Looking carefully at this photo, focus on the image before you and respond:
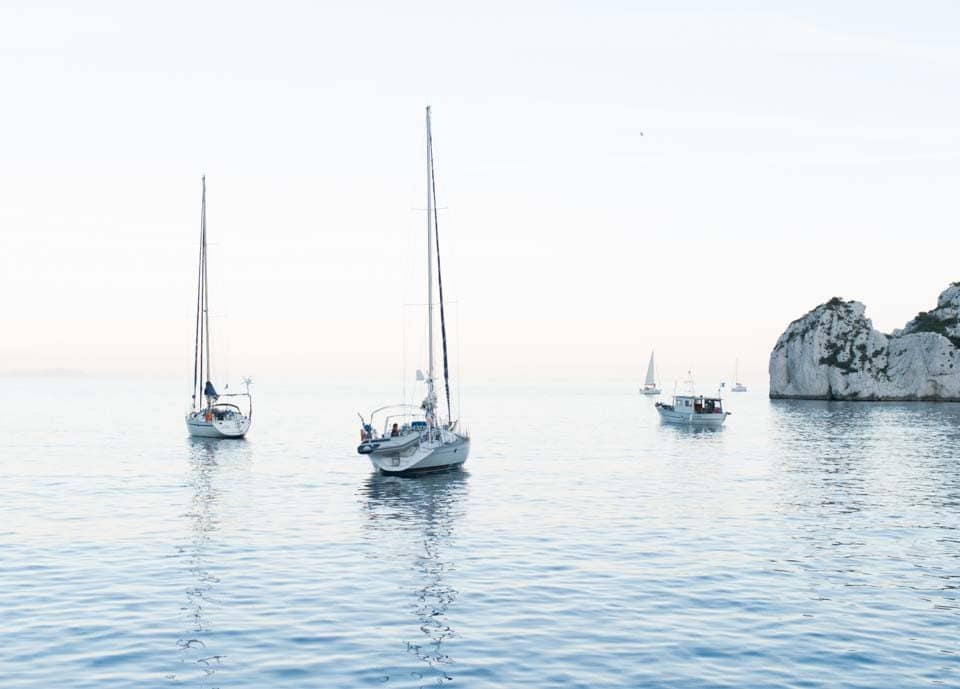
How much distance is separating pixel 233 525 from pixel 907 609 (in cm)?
2553

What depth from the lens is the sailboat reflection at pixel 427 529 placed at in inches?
836

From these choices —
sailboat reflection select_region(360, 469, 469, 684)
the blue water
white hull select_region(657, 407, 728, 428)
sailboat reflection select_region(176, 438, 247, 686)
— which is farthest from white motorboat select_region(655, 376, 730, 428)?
sailboat reflection select_region(176, 438, 247, 686)

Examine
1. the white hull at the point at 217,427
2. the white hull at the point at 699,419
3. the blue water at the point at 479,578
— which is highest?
the white hull at the point at 217,427

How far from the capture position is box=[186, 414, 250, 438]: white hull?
84875 mm

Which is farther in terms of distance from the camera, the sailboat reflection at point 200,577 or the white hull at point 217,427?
the white hull at point 217,427

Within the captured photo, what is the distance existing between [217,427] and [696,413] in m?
59.6

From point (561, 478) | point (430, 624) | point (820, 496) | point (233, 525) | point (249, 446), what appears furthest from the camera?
point (249, 446)

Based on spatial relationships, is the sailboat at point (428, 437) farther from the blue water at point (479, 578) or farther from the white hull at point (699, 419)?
the white hull at point (699, 419)

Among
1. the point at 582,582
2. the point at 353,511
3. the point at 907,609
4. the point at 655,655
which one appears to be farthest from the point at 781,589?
the point at 353,511

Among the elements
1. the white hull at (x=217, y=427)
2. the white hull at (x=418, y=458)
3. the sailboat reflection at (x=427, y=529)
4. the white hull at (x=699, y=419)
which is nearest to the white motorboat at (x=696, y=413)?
the white hull at (x=699, y=419)

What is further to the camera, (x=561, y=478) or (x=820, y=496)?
(x=561, y=478)

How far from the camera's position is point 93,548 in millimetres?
32531

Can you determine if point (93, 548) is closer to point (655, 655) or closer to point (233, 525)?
point (233, 525)

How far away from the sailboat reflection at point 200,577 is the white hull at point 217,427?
20.5 m
